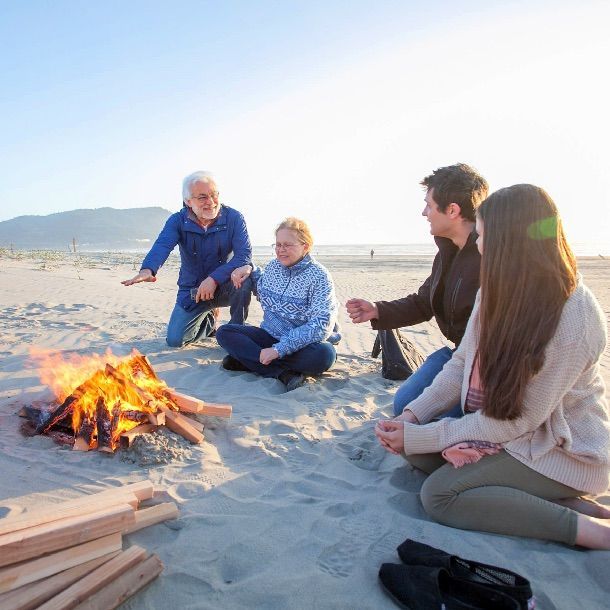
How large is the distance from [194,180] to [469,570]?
5.09 m

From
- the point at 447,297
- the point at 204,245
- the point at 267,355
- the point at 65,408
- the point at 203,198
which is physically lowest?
the point at 65,408

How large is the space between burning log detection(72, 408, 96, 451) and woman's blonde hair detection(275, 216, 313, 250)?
236 centimetres

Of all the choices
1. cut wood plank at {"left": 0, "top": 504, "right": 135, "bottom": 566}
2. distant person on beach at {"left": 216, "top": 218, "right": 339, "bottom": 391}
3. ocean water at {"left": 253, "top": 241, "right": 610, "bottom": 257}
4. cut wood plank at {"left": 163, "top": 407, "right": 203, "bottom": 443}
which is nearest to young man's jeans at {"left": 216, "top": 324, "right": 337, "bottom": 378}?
distant person on beach at {"left": 216, "top": 218, "right": 339, "bottom": 391}

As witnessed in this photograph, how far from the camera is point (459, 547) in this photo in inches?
101

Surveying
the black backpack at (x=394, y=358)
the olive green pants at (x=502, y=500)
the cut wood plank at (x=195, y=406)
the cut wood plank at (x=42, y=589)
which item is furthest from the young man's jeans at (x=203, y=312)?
the cut wood plank at (x=42, y=589)

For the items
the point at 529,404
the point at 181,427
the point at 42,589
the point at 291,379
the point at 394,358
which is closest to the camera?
the point at 42,589

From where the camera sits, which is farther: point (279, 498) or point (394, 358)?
point (394, 358)

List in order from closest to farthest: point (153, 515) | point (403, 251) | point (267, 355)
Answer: point (153, 515)
point (267, 355)
point (403, 251)

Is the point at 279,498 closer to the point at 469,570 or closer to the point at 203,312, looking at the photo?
the point at 469,570

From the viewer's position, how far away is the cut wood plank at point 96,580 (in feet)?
6.37

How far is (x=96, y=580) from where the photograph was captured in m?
2.07

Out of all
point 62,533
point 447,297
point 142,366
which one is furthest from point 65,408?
point 447,297

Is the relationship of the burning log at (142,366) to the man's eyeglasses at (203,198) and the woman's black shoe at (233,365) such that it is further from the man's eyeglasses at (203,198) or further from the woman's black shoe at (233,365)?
the man's eyeglasses at (203,198)

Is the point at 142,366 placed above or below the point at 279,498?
above
